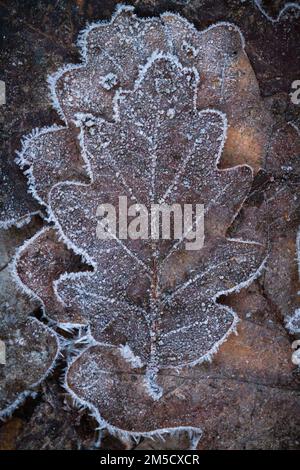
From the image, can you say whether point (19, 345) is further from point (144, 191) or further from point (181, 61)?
point (181, 61)

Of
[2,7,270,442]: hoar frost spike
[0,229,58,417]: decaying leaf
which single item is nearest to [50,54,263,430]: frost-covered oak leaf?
[2,7,270,442]: hoar frost spike

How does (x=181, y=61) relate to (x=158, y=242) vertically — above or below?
above

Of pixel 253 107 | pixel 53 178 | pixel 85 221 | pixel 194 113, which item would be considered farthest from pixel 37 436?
pixel 253 107

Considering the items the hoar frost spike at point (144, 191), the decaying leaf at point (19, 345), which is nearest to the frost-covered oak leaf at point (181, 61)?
the hoar frost spike at point (144, 191)

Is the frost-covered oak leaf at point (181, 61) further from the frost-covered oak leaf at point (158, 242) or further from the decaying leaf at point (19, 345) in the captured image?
the decaying leaf at point (19, 345)

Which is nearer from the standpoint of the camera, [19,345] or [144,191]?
[144,191]

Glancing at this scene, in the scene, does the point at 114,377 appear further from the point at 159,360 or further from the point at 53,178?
the point at 53,178

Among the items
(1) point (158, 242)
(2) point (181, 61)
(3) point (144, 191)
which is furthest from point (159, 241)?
(2) point (181, 61)

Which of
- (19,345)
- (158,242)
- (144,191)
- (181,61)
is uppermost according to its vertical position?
(181,61)
